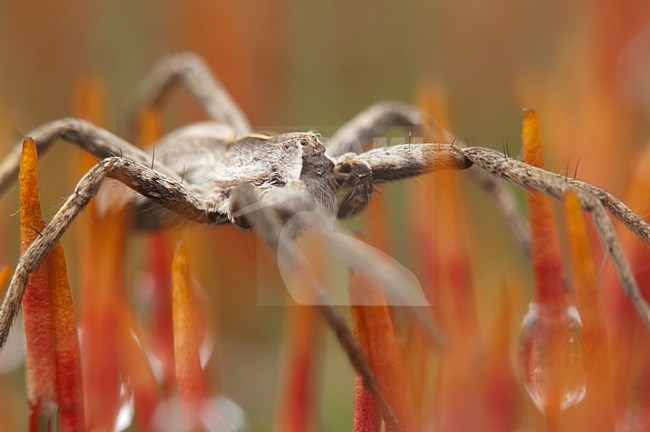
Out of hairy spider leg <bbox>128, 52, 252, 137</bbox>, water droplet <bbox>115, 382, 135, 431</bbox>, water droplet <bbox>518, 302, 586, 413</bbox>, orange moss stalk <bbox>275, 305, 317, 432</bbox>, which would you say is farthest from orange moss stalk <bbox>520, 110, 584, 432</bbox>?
hairy spider leg <bbox>128, 52, 252, 137</bbox>

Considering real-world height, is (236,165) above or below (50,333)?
above

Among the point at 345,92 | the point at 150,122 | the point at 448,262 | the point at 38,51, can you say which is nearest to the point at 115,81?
the point at 38,51

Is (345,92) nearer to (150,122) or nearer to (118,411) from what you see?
(150,122)

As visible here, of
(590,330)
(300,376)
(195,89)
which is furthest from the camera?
(195,89)

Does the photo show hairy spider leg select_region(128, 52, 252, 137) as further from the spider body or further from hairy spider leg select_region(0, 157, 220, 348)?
hairy spider leg select_region(0, 157, 220, 348)

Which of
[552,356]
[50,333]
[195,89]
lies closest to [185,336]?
[50,333]

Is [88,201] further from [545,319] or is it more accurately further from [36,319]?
[545,319]
